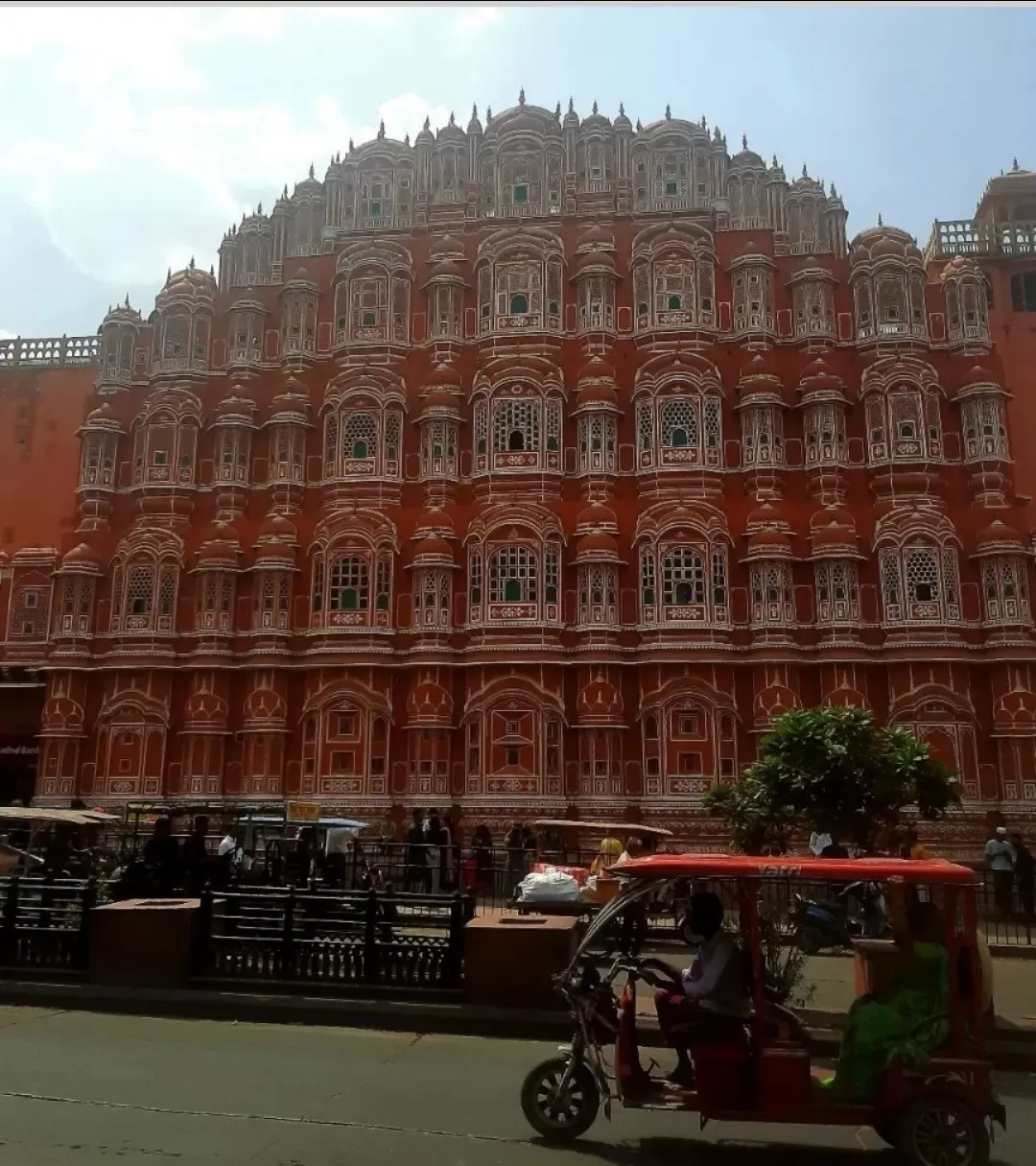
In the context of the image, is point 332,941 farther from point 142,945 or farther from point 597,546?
point 597,546

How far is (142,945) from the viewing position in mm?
10750

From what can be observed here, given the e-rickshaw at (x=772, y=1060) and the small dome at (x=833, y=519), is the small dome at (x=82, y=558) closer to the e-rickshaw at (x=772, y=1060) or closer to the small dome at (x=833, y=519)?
the small dome at (x=833, y=519)

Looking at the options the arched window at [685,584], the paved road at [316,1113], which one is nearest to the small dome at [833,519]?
the arched window at [685,584]

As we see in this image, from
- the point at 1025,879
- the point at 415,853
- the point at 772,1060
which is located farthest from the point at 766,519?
the point at 772,1060

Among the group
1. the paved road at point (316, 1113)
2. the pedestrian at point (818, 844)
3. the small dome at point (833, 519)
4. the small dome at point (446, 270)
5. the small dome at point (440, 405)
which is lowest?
the paved road at point (316, 1113)

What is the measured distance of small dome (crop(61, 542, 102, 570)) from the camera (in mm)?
28141

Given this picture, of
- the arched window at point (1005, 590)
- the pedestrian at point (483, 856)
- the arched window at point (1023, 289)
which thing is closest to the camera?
the pedestrian at point (483, 856)

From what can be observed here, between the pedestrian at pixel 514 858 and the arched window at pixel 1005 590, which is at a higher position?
the arched window at pixel 1005 590

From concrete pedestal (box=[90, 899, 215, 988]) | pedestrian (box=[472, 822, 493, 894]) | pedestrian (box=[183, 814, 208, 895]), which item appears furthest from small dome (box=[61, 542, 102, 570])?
concrete pedestal (box=[90, 899, 215, 988])

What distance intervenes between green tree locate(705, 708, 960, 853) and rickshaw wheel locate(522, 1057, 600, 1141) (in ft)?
27.9

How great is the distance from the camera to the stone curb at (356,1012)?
941 cm

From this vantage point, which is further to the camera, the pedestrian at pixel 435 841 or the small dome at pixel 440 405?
the small dome at pixel 440 405

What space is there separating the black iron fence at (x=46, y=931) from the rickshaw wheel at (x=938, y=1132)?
8687 millimetres

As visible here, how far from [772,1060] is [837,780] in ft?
28.1
